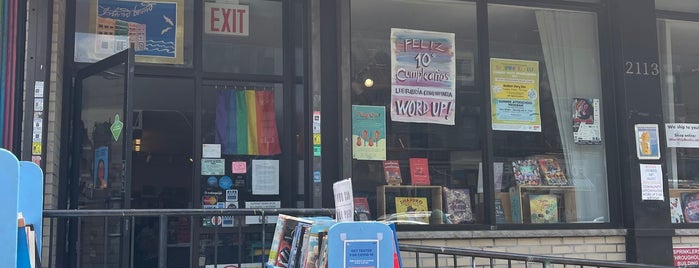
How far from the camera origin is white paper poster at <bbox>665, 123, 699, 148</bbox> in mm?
6926

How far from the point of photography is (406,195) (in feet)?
20.9

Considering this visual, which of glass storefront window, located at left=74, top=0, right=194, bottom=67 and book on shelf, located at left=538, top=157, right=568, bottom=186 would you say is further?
book on shelf, located at left=538, top=157, right=568, bottom=186

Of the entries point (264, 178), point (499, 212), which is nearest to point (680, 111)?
point (499, 212)

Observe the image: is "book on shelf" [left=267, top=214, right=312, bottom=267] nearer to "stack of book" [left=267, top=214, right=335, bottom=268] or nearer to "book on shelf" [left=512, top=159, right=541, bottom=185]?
"stack of book" [left=267, top=214, right=335, bottom=268]

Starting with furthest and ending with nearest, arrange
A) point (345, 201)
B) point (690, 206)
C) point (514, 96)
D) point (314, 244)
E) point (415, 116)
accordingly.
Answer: point (690, 206) → point (514, 96) → point (415, 116) → point (345, 201) → point (314, 244)

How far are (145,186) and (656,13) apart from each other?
580cm

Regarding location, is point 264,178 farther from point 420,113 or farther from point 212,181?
point 420,113

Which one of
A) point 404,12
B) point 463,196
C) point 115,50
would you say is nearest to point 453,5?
point 404,12

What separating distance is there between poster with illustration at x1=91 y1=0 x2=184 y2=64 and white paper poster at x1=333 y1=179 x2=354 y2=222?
121 inches

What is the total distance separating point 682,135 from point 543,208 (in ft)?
5.62

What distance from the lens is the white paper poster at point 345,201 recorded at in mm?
3730

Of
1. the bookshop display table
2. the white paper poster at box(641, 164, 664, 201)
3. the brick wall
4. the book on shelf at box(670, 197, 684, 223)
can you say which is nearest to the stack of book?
the brick wall

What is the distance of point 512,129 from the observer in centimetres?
669

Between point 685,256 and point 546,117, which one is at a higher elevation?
point 546,117
